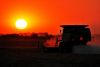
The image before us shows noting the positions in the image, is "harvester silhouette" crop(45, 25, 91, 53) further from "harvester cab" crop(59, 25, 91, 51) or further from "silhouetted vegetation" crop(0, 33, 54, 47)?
"silhouetted vegetation" crop(0, 33, 54, 47)

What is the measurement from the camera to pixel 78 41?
41.1 m

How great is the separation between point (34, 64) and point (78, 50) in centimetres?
1062

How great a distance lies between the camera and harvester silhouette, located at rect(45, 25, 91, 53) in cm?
3991

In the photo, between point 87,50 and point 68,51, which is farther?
point 68,51

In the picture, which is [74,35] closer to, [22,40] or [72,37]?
[72,37]

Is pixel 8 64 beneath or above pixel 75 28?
beneath

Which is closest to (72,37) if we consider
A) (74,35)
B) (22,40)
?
(74,35)

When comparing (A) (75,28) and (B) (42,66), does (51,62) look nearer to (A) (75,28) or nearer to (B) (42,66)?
(B) (42,66)

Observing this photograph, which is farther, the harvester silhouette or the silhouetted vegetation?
the silhouetted vegetation

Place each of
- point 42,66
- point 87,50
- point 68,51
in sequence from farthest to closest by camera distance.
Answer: point 68,51
point 87,50
point 42,66

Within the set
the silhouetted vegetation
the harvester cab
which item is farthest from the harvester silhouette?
the silhouetted vegetation

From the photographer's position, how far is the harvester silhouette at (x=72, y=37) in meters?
39.9

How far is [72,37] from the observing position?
134 feet

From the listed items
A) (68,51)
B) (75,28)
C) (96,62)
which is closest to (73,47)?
(68,51)
